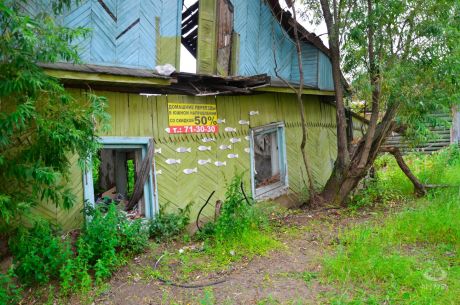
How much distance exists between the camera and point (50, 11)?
5.43 meters

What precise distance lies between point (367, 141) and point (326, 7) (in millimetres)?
2755

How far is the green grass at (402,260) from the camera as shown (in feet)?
14.5

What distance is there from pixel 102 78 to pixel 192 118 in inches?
83.6

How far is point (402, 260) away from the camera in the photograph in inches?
199

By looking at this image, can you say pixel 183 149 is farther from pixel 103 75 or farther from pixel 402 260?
pixel 402 260

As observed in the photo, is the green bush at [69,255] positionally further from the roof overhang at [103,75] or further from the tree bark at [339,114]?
the tree bark at [339,114]

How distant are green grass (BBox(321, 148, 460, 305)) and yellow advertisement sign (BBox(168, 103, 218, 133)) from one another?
3.04 metres

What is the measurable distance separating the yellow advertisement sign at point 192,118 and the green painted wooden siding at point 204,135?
0.10 meters

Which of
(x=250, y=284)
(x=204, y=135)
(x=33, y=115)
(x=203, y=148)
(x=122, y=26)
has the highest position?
(x=122, y=26)

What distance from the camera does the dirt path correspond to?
460cm

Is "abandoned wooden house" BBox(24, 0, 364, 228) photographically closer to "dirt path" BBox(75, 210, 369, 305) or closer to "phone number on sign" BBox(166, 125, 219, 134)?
"phone number on sign" BBox(166, 125, 219, 134)

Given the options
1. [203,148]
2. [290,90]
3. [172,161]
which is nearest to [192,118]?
[203,148]

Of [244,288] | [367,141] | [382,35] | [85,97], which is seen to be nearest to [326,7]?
[382,35]

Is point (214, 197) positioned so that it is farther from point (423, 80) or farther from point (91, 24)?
point (423, 80)
